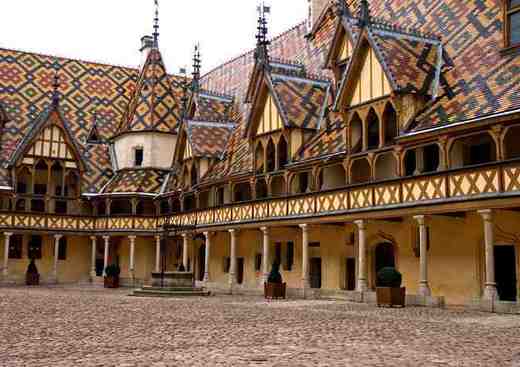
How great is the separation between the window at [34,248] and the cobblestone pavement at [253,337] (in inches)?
923

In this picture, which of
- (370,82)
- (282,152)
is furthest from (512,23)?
(282,152)

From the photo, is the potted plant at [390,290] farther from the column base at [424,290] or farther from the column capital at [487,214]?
the column capital at [487,214]

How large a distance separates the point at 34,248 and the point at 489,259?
29.5 metres

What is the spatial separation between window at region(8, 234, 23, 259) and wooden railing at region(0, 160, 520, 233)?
6.77 ft

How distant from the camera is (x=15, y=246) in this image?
3972 cm

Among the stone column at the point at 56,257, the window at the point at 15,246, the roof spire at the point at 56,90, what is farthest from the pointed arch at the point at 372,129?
the window at the point at 15,246

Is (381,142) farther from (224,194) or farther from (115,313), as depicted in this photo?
(224,194)

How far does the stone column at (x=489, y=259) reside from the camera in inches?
701

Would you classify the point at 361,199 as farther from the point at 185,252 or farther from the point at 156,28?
the point at 156,28

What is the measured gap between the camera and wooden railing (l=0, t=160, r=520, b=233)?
59.6 feet

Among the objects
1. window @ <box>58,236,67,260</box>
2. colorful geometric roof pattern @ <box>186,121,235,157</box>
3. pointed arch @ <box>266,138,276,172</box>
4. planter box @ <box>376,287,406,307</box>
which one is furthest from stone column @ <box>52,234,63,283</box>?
planter box @ <box>376,287,406,307</box>

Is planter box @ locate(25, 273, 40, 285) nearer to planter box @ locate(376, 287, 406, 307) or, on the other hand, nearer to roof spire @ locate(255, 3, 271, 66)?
roof spire @ locate(255, 3, 271, 66)

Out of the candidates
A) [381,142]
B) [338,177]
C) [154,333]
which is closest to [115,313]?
[154,333]

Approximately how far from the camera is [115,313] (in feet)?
53.3
